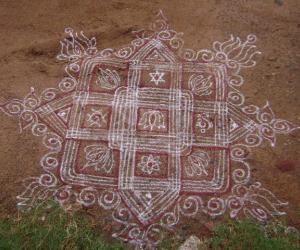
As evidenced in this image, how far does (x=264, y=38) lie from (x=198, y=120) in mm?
1437

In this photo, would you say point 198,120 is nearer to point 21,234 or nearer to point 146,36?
point 146,36

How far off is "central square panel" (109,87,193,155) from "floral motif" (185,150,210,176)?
0.09 m

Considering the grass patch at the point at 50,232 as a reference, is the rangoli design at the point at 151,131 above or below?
above

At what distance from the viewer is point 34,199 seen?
5.28 m

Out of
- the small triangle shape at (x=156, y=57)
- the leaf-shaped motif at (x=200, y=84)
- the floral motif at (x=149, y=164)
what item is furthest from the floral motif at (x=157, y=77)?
the floral motif at (x=149, y=164)

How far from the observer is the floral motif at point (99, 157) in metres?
5.52

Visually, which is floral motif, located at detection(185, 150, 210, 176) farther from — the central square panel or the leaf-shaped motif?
the leaf-shaped motif

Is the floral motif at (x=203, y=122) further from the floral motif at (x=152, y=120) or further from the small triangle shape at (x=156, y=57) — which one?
the small triangle shape at (x=156, y=57)

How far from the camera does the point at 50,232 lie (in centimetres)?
504

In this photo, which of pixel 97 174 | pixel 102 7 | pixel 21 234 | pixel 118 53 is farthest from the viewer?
pixel 102 7

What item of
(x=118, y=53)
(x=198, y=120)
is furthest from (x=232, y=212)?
(x=118, y=53)

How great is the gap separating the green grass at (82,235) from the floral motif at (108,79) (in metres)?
1.48

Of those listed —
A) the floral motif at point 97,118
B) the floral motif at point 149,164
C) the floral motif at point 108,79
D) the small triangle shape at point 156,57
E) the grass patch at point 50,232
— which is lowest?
the grass patch at point 50,232

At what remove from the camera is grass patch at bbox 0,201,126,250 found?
16.3 feet
